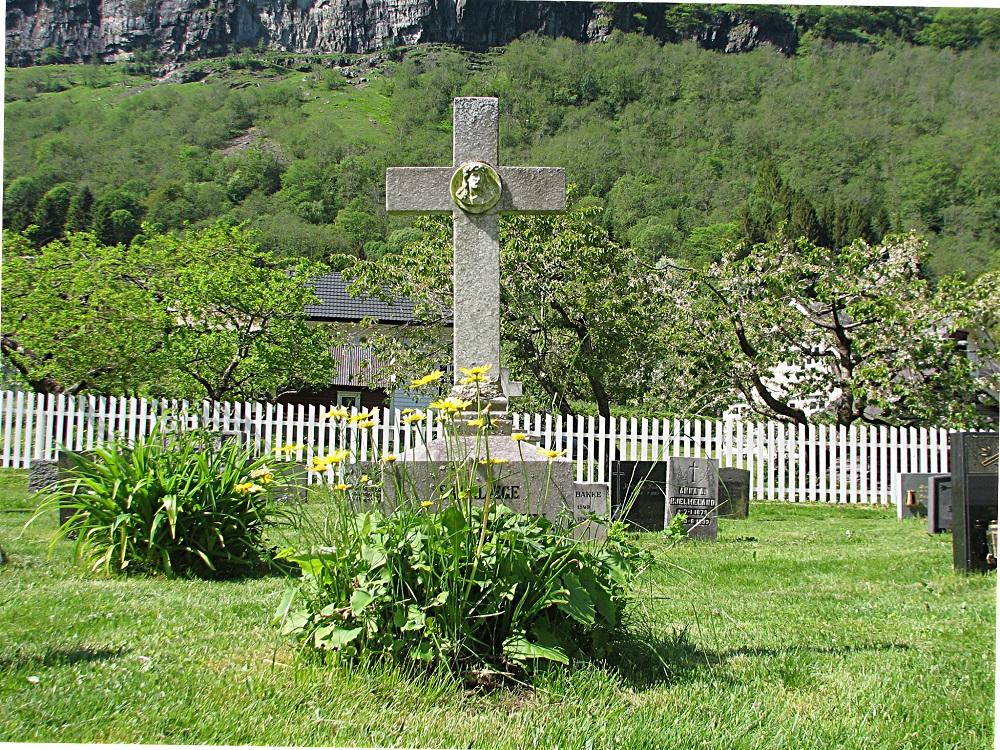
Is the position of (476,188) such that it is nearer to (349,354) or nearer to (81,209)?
(349,354)

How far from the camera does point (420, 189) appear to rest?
702 cm

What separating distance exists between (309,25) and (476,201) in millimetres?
109611

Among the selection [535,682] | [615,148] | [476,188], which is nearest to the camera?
[535,682]

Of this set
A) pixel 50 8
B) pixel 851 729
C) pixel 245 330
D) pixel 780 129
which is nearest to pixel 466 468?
pixel 851 729

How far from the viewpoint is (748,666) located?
14.3 ft

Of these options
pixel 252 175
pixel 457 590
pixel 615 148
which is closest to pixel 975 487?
pixel 457 590

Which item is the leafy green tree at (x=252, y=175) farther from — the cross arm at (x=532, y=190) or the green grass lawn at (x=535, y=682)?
the green grass lawn at (x=535, y=682)

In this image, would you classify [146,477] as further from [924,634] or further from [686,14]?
[686,14]

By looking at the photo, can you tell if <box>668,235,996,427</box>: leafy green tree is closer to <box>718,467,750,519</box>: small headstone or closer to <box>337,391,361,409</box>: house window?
→ <box>718,467,750,519</box>: small headstone

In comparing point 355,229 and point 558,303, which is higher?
point 355,229

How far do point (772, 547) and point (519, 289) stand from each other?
11.4 m

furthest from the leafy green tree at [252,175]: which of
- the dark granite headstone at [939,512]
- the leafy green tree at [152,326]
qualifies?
the dark granite headstone at [939,512]

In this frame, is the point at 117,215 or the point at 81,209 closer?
the point at 81,209

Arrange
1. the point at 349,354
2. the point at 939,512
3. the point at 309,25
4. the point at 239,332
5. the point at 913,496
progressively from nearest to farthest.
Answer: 1. the point at 939,512
2. the point at 913,496
3. the point at 239,332
4. the point at 349,354
5. the point at 309,25
